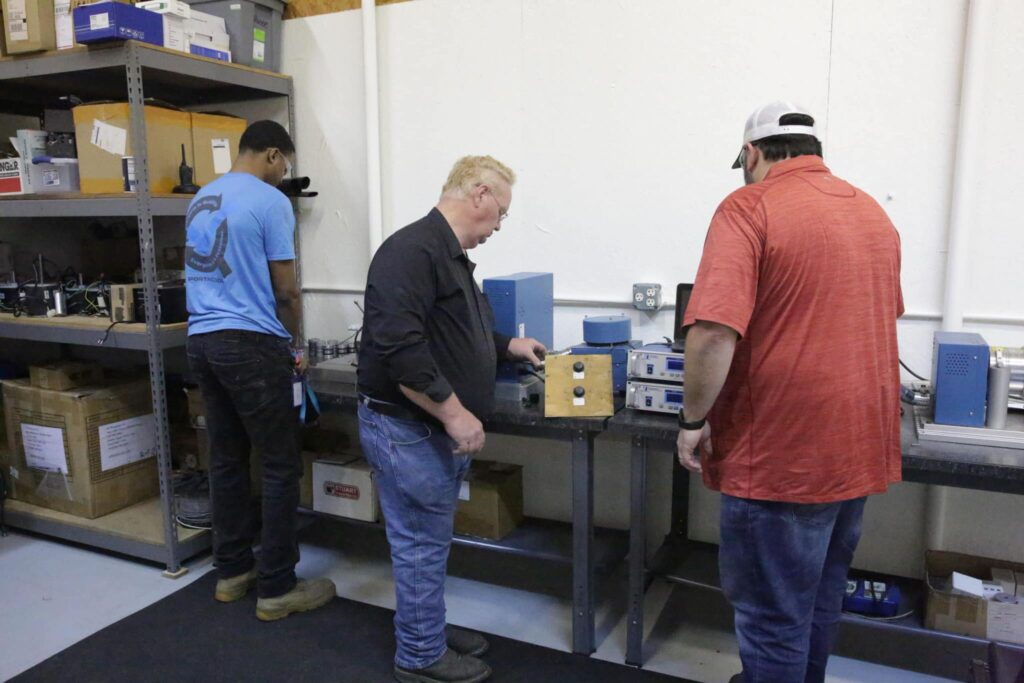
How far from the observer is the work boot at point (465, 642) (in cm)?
235

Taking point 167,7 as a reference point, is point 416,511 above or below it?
below

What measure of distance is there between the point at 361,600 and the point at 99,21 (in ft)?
7.15

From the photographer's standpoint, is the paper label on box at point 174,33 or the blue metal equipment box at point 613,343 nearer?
the blue metal equipment box at point 613,343

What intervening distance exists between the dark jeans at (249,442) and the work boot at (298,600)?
0.08ft

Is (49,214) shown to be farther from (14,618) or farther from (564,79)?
(564,79)

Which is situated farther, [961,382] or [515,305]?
[515,305]

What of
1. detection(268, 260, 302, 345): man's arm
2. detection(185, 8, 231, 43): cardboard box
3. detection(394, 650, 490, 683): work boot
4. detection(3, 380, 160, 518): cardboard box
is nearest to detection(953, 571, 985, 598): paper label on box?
detection(394, 650, 490, 683): work boot

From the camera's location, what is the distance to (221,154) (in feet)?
10.3

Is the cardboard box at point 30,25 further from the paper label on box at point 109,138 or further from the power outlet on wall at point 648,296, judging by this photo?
the power outlet on wall at point 648,296

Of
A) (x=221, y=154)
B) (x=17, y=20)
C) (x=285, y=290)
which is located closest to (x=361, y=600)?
(x=285, y=290)

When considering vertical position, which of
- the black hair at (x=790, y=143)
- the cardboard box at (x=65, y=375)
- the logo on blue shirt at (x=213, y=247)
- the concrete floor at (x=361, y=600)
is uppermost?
the black hair at (x=790, y=143)

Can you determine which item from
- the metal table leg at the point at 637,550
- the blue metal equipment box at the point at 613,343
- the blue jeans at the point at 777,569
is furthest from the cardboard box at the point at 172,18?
the blue jeans at the point at 777,569

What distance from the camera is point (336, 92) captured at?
3260 mm

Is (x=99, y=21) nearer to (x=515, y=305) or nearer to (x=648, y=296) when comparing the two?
(x=515, y=305)
